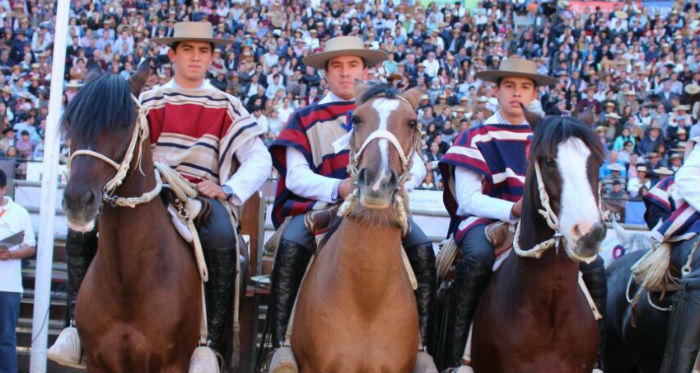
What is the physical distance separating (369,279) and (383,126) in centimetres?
88

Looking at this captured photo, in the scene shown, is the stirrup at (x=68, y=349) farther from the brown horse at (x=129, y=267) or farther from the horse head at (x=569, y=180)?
the horse head at (x=569, y=180)

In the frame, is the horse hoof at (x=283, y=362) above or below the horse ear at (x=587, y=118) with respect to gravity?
below

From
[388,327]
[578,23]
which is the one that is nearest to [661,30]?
[578,23]

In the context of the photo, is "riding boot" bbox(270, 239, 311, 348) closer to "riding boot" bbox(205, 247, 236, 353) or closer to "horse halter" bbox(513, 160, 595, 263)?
"riding boot" bbox(205, 247, 236, 353)

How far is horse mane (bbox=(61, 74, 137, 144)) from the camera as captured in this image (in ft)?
15.6

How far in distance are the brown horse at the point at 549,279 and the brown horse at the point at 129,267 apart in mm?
1985

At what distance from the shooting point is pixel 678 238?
6.53 m

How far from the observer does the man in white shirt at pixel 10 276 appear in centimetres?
834

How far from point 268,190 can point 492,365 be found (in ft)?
18.6

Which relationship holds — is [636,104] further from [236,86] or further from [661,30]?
[236,86]

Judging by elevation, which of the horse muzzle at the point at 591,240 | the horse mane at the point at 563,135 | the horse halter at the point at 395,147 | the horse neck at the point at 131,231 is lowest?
the horse neck at the point at 131,231

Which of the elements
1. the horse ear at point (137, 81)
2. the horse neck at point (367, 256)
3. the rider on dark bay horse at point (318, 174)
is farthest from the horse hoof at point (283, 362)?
the horse ear at point (137, 81)

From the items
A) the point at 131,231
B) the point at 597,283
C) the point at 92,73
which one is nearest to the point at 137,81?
the point at 92,73

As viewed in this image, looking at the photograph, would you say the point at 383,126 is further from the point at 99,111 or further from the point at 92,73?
the point at 92,73
